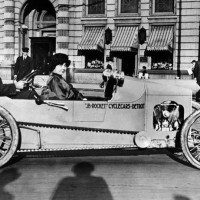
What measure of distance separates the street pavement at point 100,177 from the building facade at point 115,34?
55.4 feet

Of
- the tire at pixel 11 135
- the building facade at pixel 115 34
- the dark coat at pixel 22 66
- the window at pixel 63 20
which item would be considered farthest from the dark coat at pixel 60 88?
the window at pixel 63 20

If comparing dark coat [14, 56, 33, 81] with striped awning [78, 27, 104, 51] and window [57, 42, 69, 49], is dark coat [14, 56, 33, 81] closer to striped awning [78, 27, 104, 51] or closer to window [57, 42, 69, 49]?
striped awning [78, 27, 104, 51]

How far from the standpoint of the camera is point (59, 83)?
5617mm

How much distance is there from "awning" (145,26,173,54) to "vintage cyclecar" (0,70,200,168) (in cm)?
1765

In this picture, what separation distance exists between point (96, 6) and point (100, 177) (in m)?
21.3

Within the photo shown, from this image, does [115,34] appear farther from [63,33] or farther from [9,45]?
[9,45]

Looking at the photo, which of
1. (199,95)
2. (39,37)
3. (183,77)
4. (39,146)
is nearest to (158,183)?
(39,146)

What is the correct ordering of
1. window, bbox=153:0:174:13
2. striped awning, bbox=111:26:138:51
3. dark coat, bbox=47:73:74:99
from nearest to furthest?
1. dark coat, bbox=47:73:74:99
2. striped awning, bbox=111:26:138:51
3. window, bbox=153:0:174:13

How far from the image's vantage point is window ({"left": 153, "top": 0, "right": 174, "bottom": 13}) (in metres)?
23.7

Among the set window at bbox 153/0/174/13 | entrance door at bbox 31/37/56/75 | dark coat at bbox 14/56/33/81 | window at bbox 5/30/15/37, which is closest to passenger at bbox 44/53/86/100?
dark coat at bbox 14/56/33/81

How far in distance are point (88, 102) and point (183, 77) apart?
18.8m

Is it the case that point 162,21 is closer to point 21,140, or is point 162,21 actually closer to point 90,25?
point 90,25

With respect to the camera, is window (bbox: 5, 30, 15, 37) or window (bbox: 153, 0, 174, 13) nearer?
window (bbox: 153, 0, 174, 13)

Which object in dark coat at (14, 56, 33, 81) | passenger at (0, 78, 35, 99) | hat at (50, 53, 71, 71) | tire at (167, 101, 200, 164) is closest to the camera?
tire at (167, 101, 200, 164)
